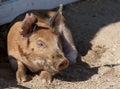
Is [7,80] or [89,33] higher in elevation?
[89,33]

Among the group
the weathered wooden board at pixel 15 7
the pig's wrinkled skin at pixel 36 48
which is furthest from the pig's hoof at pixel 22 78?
the weathered wooden board at pixel 15 7

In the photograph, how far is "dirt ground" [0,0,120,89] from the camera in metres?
6.53

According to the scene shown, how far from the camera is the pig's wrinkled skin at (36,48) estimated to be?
21.4ft

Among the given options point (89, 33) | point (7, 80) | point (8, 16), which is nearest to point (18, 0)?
point (8, 16)

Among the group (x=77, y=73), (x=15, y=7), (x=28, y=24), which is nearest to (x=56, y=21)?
(x=28, y=24)

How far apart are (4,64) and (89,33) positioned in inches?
66.4

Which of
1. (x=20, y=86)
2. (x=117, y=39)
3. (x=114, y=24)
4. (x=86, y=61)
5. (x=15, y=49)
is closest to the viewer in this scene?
(x=20, y=86)

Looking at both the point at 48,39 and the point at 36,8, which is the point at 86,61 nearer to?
the point at 48,39

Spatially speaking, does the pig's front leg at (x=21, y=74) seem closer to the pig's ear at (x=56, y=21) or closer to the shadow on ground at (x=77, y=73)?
the shadow on ground at (x=77, y=73)

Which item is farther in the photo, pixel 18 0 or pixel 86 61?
pixel 18 0

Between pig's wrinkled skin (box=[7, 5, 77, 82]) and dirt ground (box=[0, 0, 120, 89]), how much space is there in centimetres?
14

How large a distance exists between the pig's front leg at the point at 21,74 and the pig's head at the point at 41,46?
0.13 metres

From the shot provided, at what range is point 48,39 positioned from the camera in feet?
21.8

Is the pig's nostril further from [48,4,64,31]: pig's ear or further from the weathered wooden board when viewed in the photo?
the weathered wooden board
